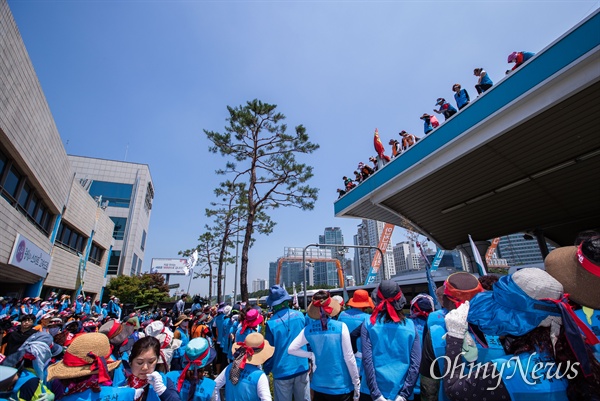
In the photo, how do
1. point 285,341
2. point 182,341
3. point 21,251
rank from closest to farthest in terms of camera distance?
point 285,341
point 182,341
point 21,251

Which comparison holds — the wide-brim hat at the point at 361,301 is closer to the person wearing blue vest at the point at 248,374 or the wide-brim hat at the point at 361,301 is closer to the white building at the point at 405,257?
the person wearing blue vest at the point at 248,374

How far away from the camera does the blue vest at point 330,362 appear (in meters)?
3.15

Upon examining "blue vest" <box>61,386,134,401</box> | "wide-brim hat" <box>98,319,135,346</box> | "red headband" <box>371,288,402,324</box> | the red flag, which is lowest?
"blue vest" <box>61,386,134,401</box>

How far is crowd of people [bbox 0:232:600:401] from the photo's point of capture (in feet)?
4.87

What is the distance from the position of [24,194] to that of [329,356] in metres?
13.3

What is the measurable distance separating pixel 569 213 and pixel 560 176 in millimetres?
3842

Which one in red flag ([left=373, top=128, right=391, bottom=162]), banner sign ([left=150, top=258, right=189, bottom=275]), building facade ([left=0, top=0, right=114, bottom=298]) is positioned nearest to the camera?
building facade ([left=0, top=0, right=114, bottom=298])

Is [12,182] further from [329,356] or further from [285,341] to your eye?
[329,356]

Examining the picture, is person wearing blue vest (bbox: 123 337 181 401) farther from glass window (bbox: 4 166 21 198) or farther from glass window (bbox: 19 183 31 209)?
glass window (bbox: 19 183 31 209)

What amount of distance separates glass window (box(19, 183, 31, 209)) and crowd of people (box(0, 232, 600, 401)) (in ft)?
27.0

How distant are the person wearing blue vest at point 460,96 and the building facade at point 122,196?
3956 centimetres

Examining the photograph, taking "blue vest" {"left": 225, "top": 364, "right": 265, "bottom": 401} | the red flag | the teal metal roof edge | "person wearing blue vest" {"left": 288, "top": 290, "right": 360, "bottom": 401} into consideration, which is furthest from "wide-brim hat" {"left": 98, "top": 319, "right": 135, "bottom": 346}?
the red flag

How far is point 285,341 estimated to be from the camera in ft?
13.0

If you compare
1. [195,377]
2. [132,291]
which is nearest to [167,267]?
[132,291]
